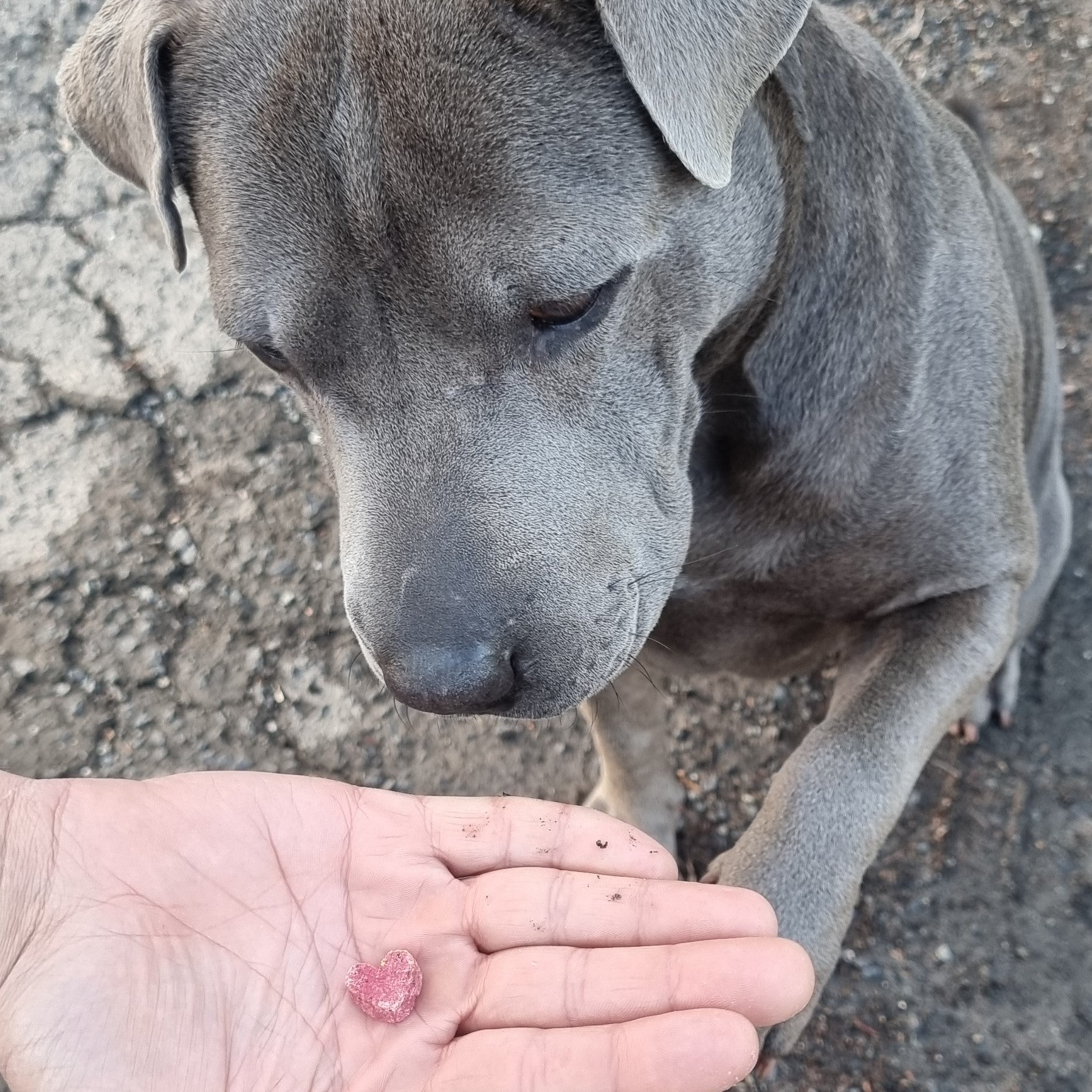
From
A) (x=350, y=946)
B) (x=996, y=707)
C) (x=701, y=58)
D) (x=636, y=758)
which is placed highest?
(x=701, y=58)

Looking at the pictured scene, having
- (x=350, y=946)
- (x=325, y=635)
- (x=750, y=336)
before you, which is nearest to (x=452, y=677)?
(x=350, y=946)

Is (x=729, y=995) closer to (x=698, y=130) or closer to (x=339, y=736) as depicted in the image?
(x=698, y=130)

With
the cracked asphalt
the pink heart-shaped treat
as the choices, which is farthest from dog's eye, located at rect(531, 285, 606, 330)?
the cracked asphalt

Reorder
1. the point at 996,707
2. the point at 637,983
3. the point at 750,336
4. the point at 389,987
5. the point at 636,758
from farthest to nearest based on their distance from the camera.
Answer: the point at 996,707
the point at 636,758
the point at 750,336
the point at 389,987
the point at 637,983

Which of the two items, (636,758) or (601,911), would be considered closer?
(601,911)

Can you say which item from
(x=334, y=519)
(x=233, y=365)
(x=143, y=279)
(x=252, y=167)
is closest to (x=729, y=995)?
(x=252, y=167)

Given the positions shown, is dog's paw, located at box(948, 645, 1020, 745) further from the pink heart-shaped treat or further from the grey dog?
the pink heart-shaped treat

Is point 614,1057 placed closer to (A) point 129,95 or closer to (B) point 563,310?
(B) point 563,310
